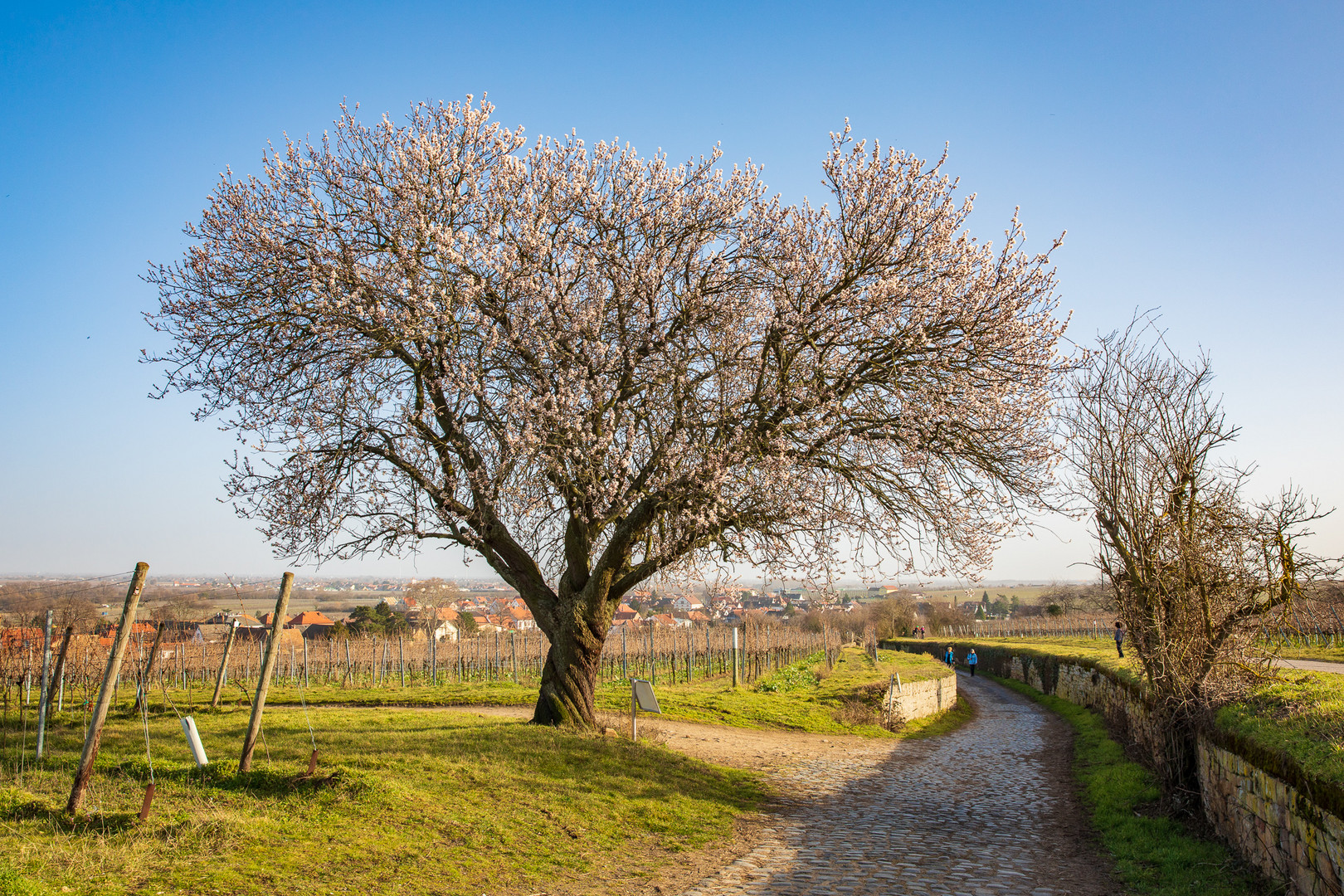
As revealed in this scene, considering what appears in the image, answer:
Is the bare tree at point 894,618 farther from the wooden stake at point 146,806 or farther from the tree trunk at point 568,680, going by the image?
the wooden stake at point 146,806

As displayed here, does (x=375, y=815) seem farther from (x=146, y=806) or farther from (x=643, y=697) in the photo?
(x=643, y=697)

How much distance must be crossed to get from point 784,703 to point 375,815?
15.2 meters

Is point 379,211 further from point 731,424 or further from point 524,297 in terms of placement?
point 731,424

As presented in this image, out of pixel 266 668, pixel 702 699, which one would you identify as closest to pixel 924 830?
pixel 266 668

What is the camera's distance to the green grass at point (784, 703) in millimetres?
18703

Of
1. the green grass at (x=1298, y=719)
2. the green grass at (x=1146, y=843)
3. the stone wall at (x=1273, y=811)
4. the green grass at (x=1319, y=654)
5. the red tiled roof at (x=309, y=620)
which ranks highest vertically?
the green grass at (x=1298, y=719)

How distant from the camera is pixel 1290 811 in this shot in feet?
20.0

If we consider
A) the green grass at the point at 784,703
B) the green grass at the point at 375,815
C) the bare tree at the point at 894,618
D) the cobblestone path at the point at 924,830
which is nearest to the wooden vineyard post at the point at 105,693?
the green grass at the point at 375,815

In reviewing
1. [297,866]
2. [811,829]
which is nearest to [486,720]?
[811,829]

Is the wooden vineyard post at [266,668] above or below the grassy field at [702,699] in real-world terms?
above

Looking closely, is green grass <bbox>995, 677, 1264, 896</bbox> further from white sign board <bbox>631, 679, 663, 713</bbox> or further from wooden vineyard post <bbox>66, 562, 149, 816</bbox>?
wooden vineyard post <bbox>66, 562, 149, 816</bbox>

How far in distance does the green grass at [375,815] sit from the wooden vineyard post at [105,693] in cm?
22

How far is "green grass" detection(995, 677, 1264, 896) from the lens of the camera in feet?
23.4

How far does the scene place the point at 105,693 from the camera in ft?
22.1
